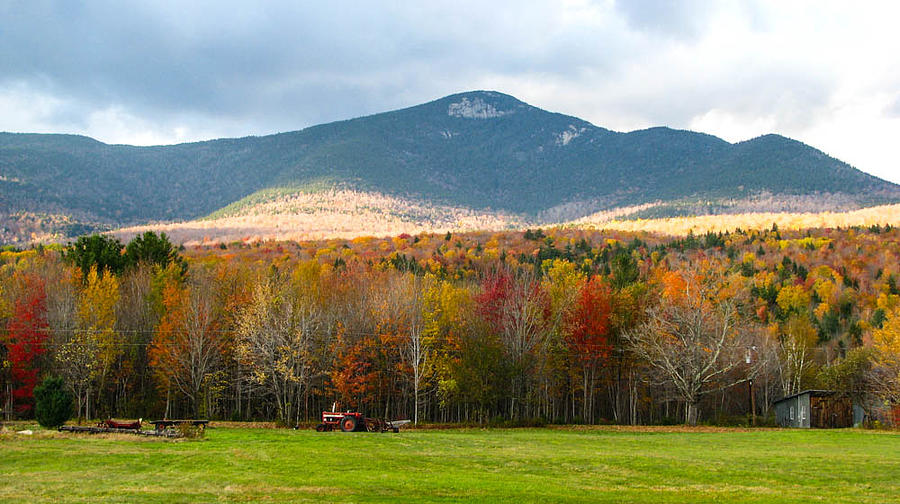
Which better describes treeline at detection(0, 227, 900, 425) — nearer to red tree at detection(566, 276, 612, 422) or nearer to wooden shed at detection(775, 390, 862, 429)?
red tree at detection(566, 276, 612, 422)

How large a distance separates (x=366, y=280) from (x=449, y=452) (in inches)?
1488

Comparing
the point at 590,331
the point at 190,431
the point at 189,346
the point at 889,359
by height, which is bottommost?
the point at 190,431

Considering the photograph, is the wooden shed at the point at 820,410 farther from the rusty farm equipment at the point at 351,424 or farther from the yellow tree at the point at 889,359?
the rusty farm equipment at the point at 351,424

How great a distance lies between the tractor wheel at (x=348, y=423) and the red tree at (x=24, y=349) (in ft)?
82.9

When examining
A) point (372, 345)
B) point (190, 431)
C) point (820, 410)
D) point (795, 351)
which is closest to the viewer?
point (190, 431)

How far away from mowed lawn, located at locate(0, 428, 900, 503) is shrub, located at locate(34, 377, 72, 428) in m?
4.49

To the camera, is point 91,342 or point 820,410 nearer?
point 91,342

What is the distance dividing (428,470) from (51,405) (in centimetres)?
2343

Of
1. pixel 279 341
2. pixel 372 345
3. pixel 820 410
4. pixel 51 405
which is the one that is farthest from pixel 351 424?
pixel 820 410

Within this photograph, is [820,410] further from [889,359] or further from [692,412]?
[692,412]

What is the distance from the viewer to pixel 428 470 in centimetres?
2466

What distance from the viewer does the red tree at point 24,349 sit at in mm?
52125

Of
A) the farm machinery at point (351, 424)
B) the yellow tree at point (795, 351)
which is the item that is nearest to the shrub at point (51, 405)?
the farm machinery at point (351, 424)

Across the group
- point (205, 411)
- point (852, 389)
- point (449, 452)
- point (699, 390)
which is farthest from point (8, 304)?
point (852, 389)
